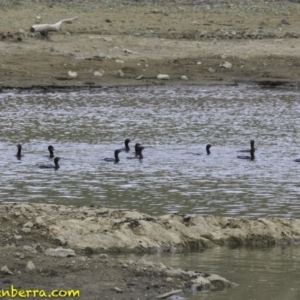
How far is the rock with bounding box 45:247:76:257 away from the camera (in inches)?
360

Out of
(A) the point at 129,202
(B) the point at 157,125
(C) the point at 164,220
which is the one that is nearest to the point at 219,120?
(B) the point at 157,125

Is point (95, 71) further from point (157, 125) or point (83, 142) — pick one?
point (83, 142)

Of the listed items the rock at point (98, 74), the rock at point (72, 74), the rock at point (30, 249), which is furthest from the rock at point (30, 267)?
the rock at point (98, 74)

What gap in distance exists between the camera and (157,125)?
19.3 m

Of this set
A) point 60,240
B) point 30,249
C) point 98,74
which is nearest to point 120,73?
point 98,74

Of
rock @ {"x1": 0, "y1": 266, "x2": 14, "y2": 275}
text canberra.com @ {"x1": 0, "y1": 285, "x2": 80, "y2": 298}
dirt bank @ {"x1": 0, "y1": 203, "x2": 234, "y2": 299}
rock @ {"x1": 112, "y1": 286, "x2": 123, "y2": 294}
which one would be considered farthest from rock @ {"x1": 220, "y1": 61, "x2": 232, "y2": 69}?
text canberra.com @ {"x1": 0, "y1": 285, "x2": 80, "y2": 298}

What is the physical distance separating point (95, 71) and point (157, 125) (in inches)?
232

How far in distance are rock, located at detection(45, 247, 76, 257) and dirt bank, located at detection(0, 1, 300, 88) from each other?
14.5 metres

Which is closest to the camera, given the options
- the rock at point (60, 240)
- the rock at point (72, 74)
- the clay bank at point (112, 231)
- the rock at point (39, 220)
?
the clay bank at point (112, 231)

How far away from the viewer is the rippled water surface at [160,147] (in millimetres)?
12953

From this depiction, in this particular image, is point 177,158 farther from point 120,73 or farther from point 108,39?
point 108,39

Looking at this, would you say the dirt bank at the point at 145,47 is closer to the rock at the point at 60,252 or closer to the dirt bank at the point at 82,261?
the dirt bank at the point at 82,261

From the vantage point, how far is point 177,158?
52.9 ft

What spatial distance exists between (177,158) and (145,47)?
10536 mm
